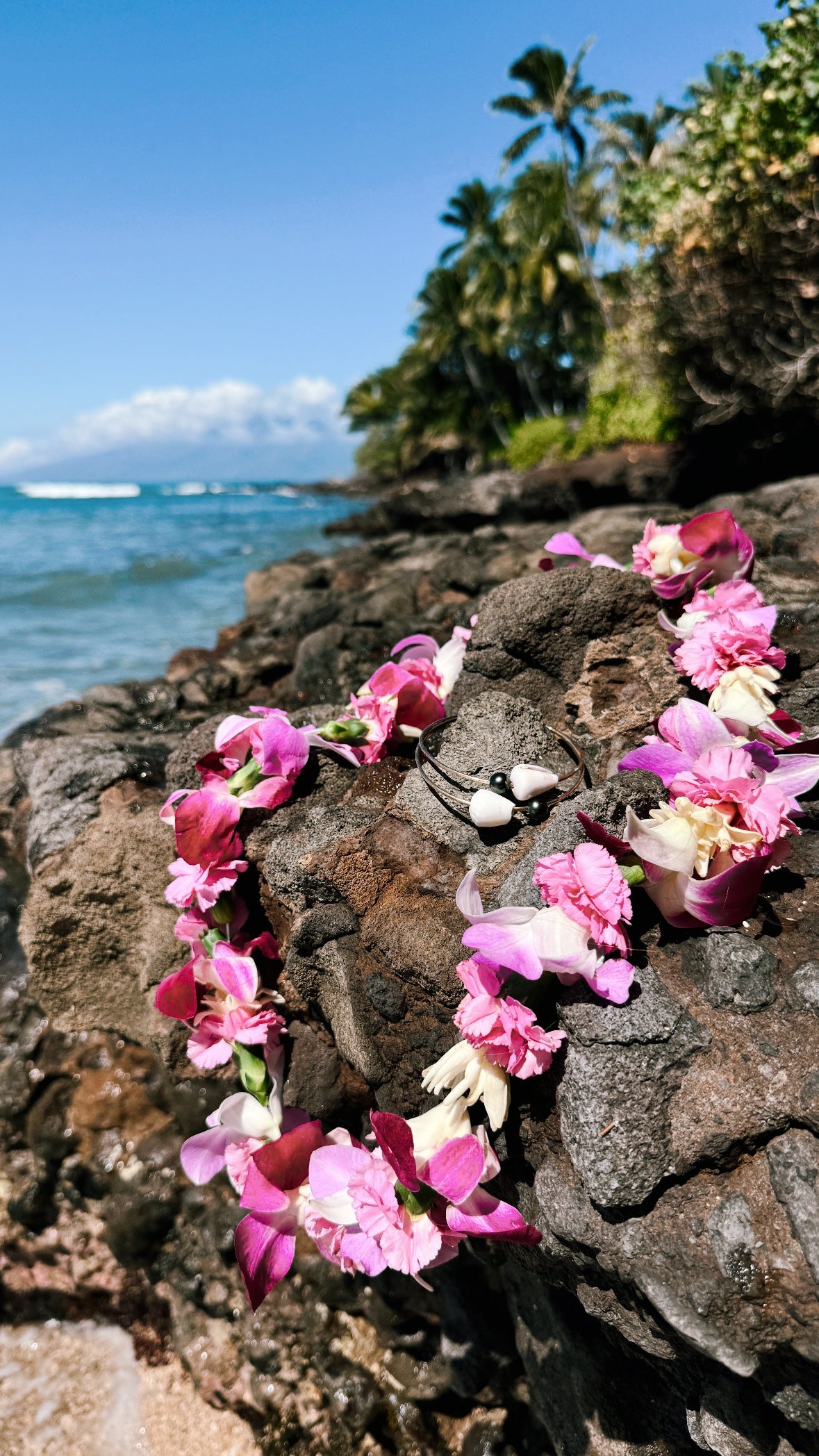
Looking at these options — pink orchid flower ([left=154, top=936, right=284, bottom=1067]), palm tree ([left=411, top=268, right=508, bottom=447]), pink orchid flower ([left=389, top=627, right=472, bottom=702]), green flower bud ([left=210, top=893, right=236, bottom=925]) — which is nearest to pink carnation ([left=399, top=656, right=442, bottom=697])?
pink orchid flower ([left=389, top=627, right=472, bottom=702])

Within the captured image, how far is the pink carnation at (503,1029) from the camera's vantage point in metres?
1.66

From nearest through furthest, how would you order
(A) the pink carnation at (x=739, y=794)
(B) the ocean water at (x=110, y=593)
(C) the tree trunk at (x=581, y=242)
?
(A) the pink carnation at (x=739, y=794) < (B) the ocean water at (x=110, y=593) < (C) the tree trunk at (x=581, y=242)

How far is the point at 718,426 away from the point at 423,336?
3093 centimetres

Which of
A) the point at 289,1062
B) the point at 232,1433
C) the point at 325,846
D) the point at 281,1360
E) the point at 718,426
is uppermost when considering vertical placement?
the point at 718,426

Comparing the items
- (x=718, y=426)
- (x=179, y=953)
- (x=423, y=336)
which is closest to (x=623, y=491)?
(x=718, y=426)

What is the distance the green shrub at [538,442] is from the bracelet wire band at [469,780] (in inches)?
870

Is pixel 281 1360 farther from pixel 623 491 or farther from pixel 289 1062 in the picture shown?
pixel 623 491

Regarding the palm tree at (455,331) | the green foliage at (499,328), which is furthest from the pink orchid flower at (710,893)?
the palm tree at (455,331)

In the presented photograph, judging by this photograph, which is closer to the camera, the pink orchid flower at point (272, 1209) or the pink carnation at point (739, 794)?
the pink carnation at point (739, 794)

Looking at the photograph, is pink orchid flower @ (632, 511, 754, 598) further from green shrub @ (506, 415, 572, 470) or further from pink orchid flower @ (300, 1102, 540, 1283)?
green shrub @ (506, 415, 572, 470)

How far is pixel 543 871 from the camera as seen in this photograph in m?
1.71

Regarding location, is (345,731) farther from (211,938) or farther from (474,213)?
(474,213)

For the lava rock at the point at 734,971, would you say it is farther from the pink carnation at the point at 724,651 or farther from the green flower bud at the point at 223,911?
the green flower bud at the point at 223,911

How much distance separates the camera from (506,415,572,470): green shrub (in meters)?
23.9
